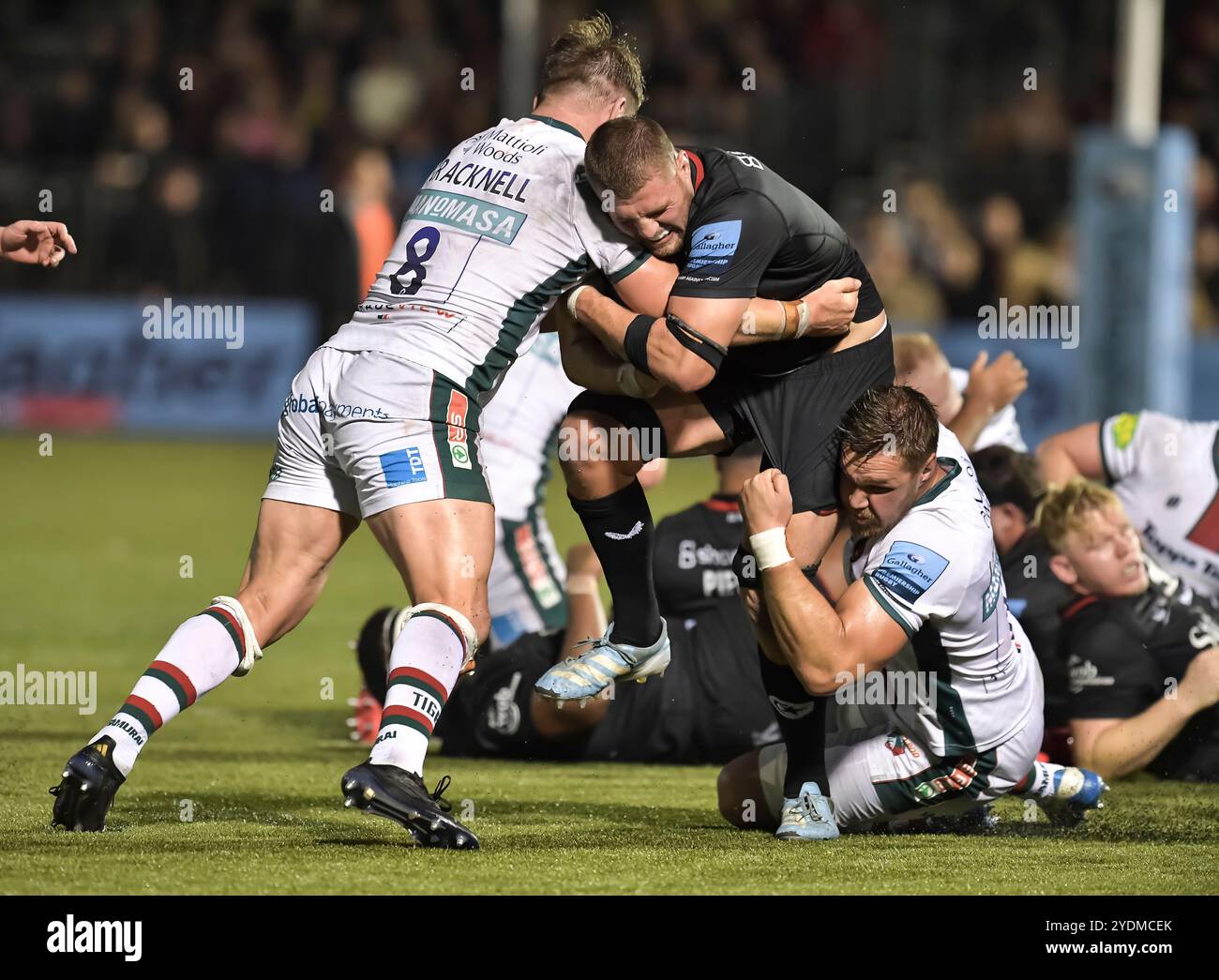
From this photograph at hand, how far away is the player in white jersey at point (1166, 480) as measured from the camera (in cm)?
768

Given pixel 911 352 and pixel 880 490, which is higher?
pixel 911 352

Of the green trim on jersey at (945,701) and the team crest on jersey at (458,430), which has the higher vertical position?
the team crest on jersey at (458,430)

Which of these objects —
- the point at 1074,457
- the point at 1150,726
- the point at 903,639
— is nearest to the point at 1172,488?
the point at 1074,457

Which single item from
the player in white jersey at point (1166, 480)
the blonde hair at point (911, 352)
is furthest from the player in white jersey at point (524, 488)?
the player in white jersey at point (1166, 480)

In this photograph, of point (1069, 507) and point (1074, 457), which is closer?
point (1069, 507)

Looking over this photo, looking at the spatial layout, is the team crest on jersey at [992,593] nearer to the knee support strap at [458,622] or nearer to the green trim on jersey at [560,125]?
the knee support strap at [458,622]

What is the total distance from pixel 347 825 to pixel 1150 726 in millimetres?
2806

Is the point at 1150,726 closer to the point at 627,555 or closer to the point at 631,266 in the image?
the point at 627,555

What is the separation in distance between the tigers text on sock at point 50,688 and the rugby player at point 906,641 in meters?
3.37

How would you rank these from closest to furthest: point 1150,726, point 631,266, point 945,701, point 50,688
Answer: point 945,701
point 631,266
point 1150,726
point 50,688

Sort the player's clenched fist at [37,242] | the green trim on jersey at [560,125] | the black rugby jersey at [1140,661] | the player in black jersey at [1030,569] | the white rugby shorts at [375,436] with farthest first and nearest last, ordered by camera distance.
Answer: the player in black jersey at [1030,569]
the black rugby jersey at [1140,661]
the player's clenched fist at [37,242]
the green trim on jersey at [560,125]
the white rugby shorts at [375,436]

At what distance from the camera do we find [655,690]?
7000mm

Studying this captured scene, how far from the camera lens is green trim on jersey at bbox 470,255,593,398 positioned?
18.2ft

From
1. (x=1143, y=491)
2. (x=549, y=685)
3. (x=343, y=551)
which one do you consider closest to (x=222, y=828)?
A: (x=549, y=685)
